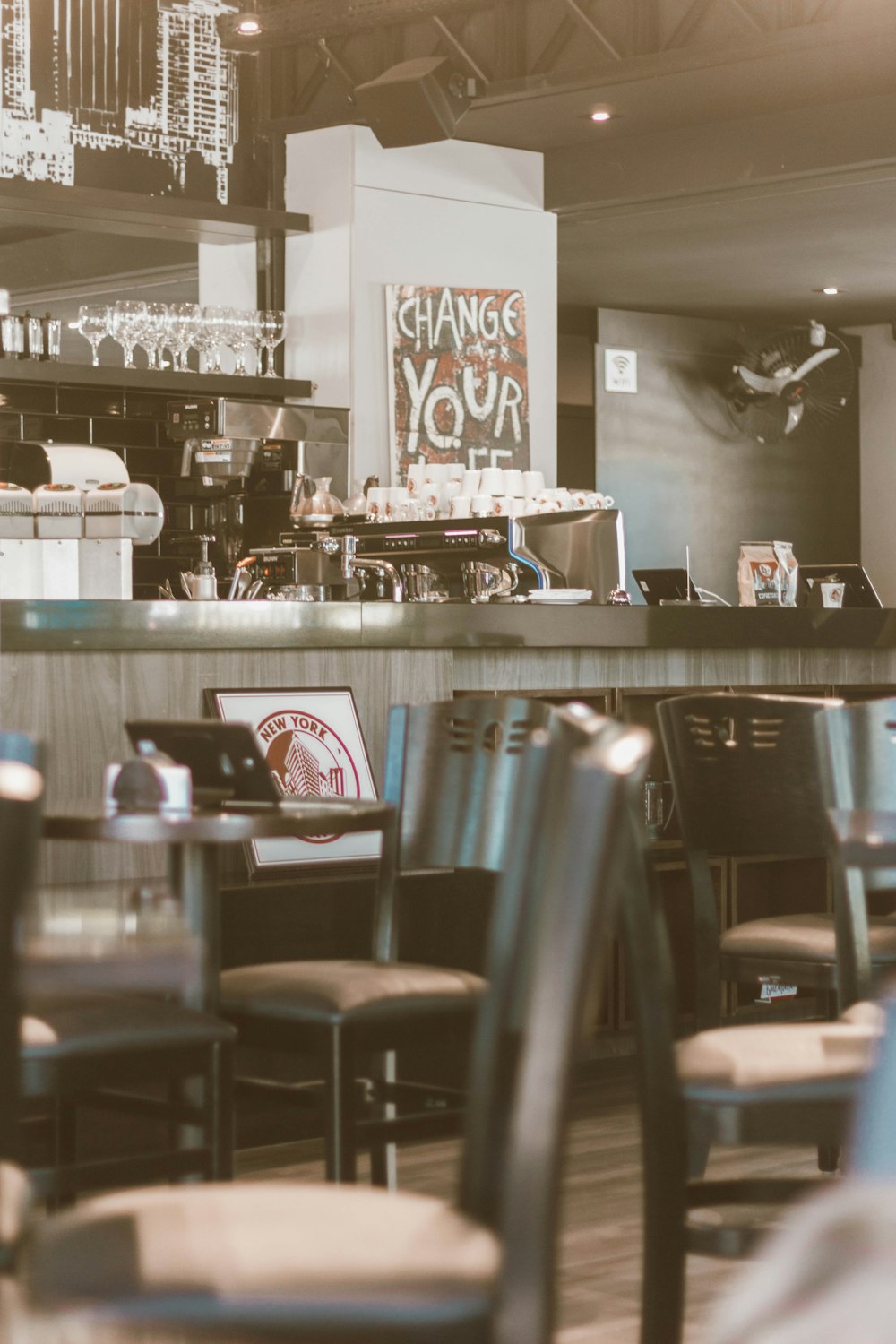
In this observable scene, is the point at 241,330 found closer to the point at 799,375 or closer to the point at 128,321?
the point at 128,321

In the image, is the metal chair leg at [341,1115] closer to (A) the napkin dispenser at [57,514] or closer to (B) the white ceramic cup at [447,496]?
(A) the napkin dispenser at [57,514]

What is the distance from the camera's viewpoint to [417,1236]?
1369 millimetres

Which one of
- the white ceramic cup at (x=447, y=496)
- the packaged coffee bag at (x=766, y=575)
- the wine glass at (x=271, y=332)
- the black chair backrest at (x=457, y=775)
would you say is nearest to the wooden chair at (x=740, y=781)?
the black chair backrest at (x=457, y=775)

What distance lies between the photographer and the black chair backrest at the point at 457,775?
2822 millimetres

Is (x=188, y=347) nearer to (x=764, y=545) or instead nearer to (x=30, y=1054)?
(x=764, y=545)

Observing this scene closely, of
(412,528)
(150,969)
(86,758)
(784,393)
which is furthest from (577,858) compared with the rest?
(784,393)

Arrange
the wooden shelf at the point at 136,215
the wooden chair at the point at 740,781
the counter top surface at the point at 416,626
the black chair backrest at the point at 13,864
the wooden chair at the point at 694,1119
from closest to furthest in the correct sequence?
the black chair backrest at the point at 13,864 → the wooden chair at the point at 694,1119 → the wooden chair at the point at 740,781 → the counter top surface at the point at 416,626 → the wooden shelf at the point at 136,215

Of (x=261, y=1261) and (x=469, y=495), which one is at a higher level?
(x=469, y=495)

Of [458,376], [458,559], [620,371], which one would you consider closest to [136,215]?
[458,376]

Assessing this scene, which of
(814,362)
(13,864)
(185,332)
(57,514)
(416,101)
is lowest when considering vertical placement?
(13,864)

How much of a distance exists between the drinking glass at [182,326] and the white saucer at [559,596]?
283 cm

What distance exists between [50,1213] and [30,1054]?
843 millimetres

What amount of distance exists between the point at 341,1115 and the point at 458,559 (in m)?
3.04

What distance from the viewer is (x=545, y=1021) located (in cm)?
129
